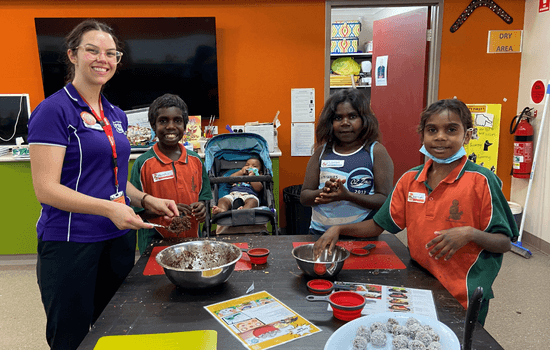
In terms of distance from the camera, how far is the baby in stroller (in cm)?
301

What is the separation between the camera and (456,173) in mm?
1520

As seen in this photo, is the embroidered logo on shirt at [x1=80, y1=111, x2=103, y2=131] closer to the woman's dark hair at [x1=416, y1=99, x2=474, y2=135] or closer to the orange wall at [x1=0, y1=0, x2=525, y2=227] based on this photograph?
the woman's dark hair at [x1=416, y1=99, x2=474, y2=135]

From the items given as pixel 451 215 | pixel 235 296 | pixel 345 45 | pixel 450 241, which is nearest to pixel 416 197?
pixel 451 215

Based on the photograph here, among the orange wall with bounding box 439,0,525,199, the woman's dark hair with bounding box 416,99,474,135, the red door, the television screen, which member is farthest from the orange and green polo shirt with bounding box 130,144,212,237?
the orange wall with bounding box 439,0,525,199

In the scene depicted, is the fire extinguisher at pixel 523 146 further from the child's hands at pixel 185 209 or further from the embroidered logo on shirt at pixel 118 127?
the embroidered logo on shirt at pixel 118 127

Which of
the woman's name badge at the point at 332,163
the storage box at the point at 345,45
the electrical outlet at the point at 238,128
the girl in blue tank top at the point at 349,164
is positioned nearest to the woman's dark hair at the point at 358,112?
the girl in blue tank top at the point at 349,164

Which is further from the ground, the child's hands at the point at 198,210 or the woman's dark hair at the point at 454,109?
the woman's dark hair at the point at 454,109

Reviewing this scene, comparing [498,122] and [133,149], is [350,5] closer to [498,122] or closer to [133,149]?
[498,122]

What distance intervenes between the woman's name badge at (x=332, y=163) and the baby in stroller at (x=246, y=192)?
3.43 ft

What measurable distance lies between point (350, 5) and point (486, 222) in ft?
10.0

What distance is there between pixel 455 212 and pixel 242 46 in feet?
9.97

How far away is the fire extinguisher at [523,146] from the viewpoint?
12.5ft

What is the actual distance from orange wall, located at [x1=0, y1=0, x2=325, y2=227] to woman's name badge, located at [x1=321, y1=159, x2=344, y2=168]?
2.13 m

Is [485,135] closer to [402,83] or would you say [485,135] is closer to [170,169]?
[402,83]
